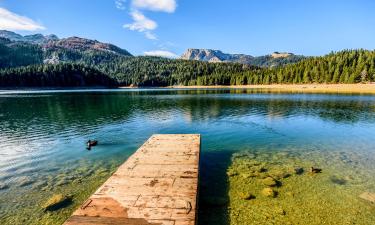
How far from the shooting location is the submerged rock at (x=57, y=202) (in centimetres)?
1395

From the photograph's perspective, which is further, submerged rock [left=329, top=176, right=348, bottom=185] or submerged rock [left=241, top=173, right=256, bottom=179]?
submerged rock [left=241, top=173, right=256, bottom=179]

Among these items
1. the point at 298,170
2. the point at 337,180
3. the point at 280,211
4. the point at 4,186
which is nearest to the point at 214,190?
the point at 280,211

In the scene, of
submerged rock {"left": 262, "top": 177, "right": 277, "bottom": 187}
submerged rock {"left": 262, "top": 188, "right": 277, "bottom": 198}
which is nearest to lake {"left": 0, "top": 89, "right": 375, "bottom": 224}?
submerged rock {"left": 262, "top": 188, "right": 277, "bottom": 198}

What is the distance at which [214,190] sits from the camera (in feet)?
52.4

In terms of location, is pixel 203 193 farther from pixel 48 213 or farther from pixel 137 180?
pixel 48 213

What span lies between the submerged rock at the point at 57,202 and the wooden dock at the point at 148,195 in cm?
329

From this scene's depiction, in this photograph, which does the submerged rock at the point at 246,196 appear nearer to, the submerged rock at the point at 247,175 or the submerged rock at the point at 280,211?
the submerged rock at the point at 280,211

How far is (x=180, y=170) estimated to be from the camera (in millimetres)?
15938

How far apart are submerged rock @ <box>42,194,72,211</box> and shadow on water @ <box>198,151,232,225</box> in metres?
8.49

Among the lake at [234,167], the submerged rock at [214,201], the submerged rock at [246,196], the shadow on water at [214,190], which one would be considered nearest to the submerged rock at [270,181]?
the lake at [234,167]

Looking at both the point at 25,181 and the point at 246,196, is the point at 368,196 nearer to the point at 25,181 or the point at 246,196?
the point at 246,196

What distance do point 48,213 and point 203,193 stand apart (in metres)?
9.47

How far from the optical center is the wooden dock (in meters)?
10.0

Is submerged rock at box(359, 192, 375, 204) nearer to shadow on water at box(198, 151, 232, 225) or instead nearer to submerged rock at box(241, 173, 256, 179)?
submerged rock at box(241, 173, 256, 179)
